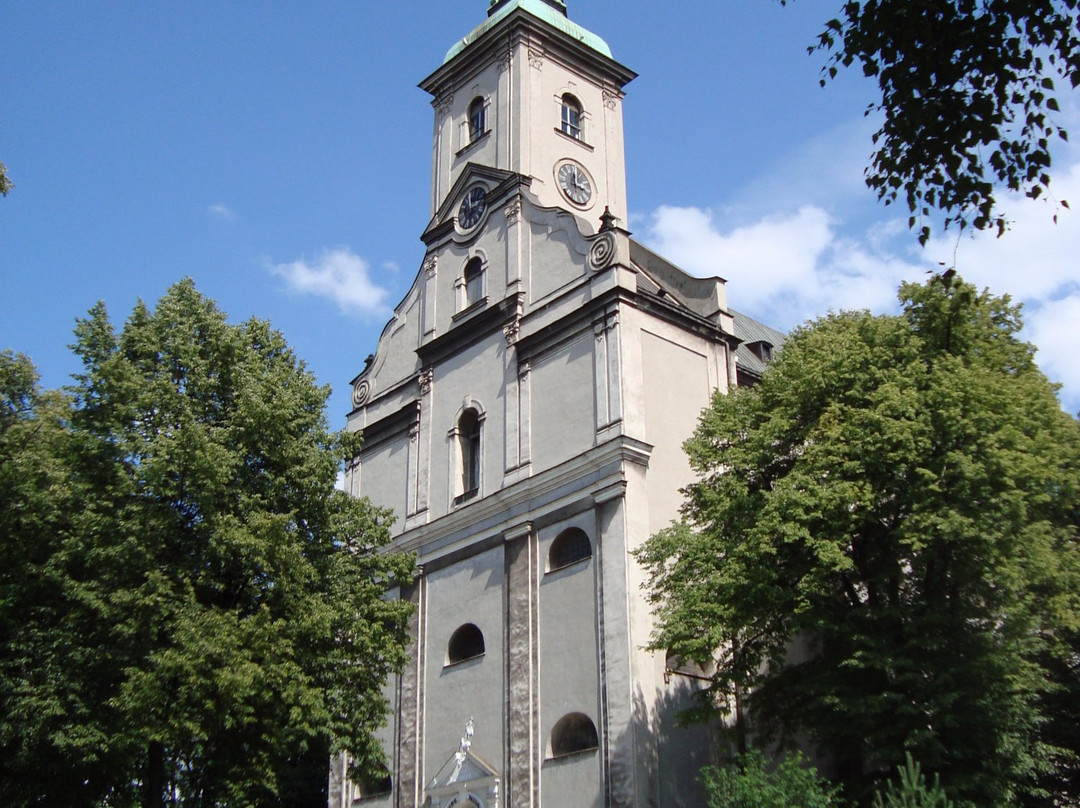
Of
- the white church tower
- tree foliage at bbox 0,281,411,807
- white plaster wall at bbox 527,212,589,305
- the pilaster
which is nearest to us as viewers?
tree foliage at bbox 0,281,411,807

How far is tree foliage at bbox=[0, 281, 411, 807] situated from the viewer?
20984 millimetres

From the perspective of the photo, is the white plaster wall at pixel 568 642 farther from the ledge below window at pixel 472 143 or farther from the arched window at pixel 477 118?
the arched window at pixel 477 118

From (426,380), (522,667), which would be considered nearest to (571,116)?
(426,380)

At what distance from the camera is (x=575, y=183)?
120ft

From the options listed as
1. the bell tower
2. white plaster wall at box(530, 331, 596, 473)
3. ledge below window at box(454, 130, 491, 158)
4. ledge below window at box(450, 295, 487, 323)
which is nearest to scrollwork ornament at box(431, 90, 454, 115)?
the bell tower

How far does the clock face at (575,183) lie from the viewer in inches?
1430

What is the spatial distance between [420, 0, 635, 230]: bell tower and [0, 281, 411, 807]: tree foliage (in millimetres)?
14405

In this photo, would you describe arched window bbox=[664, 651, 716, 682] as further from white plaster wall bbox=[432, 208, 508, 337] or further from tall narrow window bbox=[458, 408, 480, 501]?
white plaster wall bbox=[432, 208, 508, 337]

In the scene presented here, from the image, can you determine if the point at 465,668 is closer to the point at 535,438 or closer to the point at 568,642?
the point at 568,642

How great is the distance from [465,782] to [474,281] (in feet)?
48.2

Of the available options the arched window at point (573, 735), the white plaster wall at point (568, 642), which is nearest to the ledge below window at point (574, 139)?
the white plaster wall at point (568, 642)

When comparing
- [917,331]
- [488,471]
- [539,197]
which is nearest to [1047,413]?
[917,331]

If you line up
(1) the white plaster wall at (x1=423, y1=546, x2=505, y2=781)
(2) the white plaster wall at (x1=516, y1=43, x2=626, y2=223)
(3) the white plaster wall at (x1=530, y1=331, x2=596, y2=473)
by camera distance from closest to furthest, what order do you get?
(1) the white plaster wall at (x1=423, y1=546, x2=505, y2=781) → (3) the white plaster wall at (x1=530, y1=331, x2=596, y2=473) → (2) the white plaster wall at (x1=516, y1=43, x2=626, y2=223)

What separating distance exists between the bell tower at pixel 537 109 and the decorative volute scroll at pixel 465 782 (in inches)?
633
